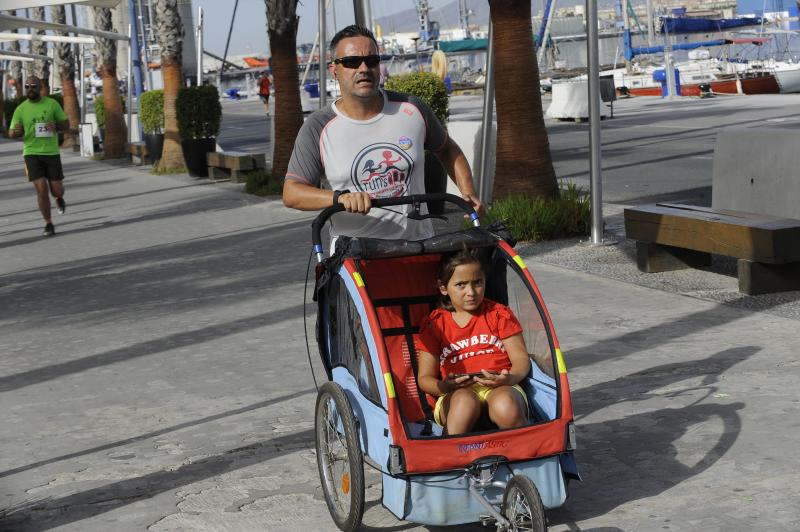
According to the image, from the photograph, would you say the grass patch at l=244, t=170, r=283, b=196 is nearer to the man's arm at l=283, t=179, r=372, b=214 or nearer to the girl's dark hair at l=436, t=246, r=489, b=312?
the man's arm at l=283, t=179, r=372, b=214

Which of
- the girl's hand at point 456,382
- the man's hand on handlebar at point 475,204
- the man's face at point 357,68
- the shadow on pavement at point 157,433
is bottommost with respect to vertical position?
the shadow on pavement at point 157,433

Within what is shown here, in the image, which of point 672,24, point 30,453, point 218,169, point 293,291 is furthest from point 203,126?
point 672,24

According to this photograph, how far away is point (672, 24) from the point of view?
66562 mm

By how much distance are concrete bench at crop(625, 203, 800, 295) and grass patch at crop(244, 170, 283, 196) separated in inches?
391

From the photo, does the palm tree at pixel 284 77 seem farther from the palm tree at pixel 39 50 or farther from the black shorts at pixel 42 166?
the palm tree at pixel 39 50

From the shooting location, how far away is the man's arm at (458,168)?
5461 mm

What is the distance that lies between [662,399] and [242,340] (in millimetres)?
3319

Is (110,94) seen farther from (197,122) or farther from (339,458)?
(339,458)

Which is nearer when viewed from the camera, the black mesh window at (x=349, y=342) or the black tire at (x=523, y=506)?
the black tire at (x=523, y=506)

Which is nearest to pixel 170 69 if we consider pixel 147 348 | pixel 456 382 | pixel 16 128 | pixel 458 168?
pixel 16 128

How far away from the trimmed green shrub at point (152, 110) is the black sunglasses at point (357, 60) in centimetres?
2482

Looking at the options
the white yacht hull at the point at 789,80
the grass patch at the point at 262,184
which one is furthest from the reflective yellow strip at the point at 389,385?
the white yacht hull at the point at 789,80

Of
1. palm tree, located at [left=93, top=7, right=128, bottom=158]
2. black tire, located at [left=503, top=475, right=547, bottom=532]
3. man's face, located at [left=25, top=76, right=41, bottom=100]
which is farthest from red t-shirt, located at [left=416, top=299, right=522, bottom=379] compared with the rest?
palm tree, located at [left=93, top=7, right=128, bottom=158]

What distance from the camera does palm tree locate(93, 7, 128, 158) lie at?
118 ft
